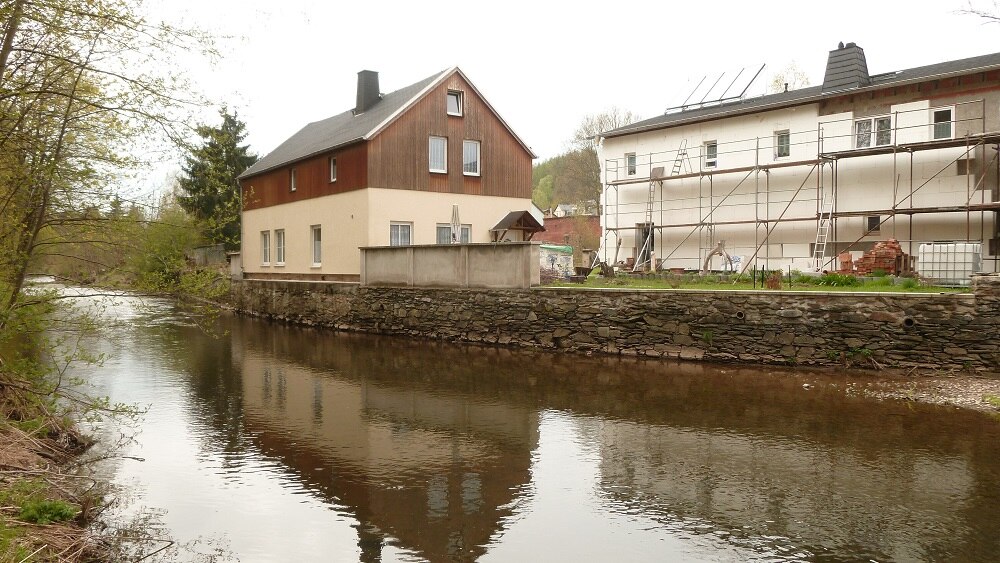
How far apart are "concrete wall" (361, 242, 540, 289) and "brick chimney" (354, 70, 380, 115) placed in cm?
878

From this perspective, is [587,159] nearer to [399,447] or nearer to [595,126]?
[595,126]

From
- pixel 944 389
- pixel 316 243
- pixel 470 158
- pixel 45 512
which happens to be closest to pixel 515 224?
pixel 470 158

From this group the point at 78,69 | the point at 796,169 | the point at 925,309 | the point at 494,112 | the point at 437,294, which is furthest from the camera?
the point at 494,112

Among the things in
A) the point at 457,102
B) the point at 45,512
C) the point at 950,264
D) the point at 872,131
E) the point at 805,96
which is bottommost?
the point at 45,512

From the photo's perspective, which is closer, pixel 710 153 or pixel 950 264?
pixel 950 264

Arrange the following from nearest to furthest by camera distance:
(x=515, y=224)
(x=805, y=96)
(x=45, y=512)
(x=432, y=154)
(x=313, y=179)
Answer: (x=45, y=512) < (x=805, y=96) < (x=432, y=154) < (x=515, y=224) < (x=313, y=179)

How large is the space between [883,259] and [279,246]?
23.0m

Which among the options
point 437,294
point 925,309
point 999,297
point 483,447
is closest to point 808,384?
point 925,309

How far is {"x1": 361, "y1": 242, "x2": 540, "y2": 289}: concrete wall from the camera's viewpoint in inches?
736

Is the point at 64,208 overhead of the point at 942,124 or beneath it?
beneath

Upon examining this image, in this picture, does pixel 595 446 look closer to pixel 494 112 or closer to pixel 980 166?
pixel 980 166

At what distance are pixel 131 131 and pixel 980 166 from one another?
2268 cm

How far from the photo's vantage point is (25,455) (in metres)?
6.85

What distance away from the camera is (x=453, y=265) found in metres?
20.3
